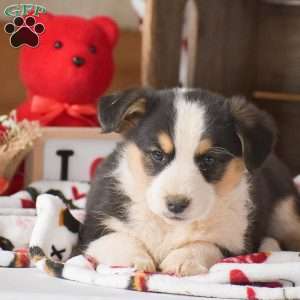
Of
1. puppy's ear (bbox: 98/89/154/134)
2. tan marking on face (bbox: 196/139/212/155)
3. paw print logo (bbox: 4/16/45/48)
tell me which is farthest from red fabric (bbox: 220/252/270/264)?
paw print logo (bbox: 4/16/45/48)

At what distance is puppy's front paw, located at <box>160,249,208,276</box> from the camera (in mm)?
1882

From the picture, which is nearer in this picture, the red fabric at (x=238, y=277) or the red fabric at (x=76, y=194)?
the red fabric at (x=238, y=277)

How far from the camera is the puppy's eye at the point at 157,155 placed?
192 cm

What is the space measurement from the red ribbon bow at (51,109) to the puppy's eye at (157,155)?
1.22 metres

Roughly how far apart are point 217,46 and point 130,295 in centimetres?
191

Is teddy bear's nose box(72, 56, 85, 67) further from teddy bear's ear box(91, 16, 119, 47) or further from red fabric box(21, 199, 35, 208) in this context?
red fabric box(21, 199, 35, 208)

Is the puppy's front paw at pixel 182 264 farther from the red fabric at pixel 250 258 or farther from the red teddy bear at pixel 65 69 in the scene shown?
the red teddy bear at pixel 65 69

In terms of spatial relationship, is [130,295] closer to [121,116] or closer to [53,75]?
[121,116]

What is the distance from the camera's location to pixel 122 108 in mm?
1945

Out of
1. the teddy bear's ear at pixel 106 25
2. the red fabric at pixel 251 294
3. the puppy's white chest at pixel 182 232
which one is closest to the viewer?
the red fabric at pixel 251 294

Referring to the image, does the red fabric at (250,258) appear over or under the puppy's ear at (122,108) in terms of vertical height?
under

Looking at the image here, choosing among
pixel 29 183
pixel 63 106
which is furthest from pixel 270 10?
pixel 29 183

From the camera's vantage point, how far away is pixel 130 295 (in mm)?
1740

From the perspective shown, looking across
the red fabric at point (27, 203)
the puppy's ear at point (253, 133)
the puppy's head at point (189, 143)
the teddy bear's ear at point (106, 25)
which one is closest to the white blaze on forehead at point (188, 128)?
the puppy's head at point (189, 143)
